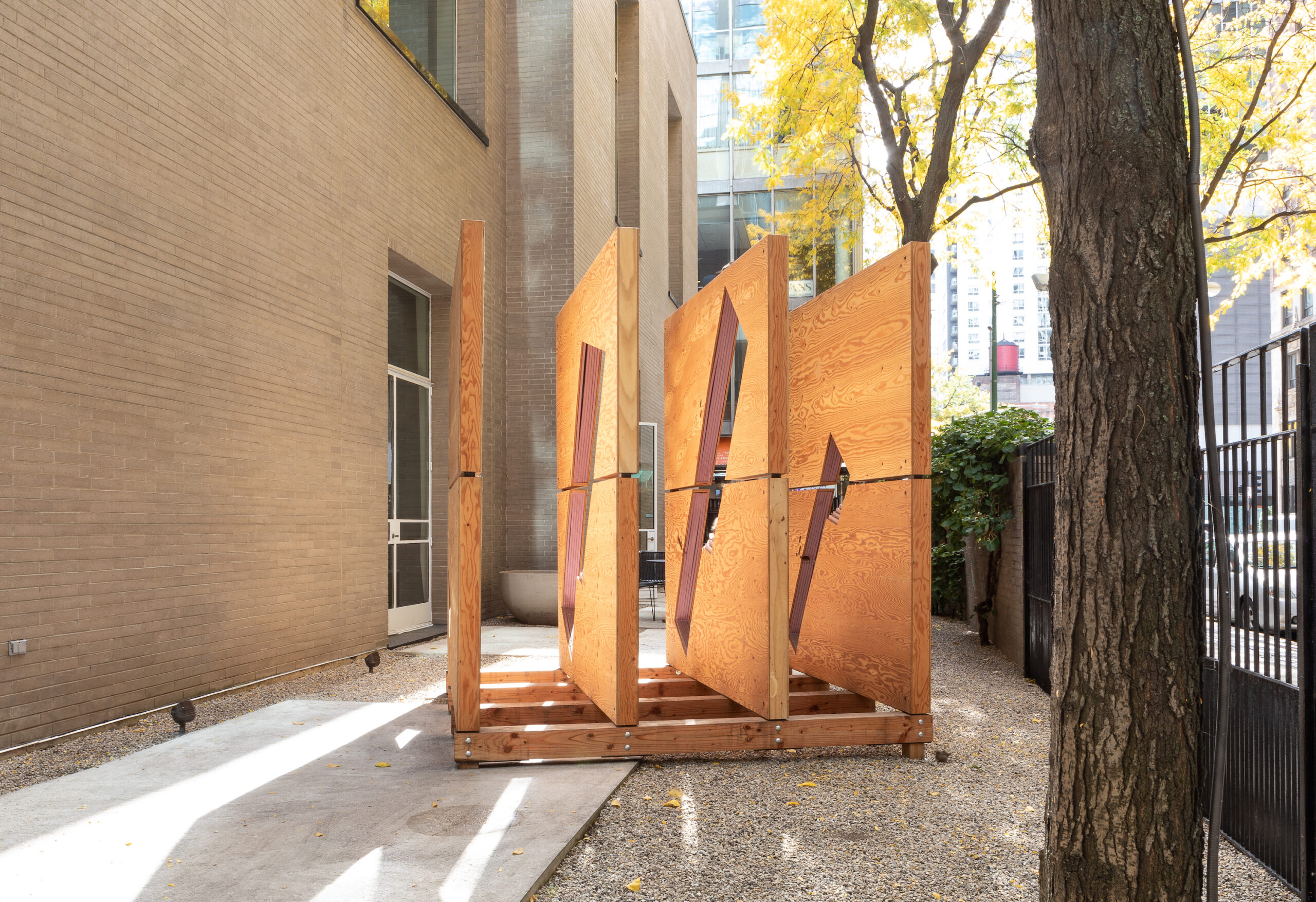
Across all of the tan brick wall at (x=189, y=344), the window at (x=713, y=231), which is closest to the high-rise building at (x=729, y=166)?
the window at (x=713, y=231)

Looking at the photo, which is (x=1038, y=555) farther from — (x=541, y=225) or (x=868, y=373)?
(x=541, y=225)

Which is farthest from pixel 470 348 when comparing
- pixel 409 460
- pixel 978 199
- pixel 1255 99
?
pixel 1255 99

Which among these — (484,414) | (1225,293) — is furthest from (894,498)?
(1225,293)

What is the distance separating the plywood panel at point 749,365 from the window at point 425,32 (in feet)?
18.8

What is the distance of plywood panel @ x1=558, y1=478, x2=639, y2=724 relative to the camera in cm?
511

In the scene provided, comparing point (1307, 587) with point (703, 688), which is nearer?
point (1307, 587)

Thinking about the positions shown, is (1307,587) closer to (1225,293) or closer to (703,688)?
(703,688)

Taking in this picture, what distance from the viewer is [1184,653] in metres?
2.39

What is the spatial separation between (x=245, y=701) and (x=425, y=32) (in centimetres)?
826

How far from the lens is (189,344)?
22.5 ft

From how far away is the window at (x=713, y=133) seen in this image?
87.1 feet

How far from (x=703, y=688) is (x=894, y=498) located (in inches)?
70.2

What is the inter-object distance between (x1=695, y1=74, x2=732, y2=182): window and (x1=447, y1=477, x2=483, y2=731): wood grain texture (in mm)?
22731

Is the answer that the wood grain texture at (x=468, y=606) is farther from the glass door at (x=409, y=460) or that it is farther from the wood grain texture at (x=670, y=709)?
the glass door at (x=409, y=460)
